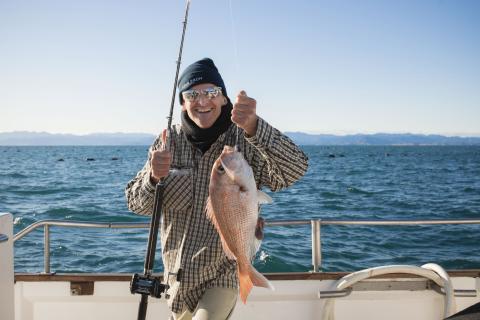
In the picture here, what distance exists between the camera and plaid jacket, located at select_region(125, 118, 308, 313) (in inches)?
108

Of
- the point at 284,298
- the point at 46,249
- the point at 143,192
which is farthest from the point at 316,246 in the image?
the point at 46,249

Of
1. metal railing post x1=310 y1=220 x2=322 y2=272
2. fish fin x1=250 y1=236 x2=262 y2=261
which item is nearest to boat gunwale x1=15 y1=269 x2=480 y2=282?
metal railing post x1=310 y1=220 x2=322 y2=272

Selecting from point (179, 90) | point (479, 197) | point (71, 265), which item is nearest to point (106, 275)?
point (179, 90)

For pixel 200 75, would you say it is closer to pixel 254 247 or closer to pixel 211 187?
pixel 211 187

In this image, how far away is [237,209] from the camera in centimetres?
244

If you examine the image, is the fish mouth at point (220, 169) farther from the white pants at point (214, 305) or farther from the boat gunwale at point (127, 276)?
the boat gunwale at point (127, 276)

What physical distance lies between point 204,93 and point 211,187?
729 millimetres

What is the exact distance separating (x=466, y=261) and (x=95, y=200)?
729 inches

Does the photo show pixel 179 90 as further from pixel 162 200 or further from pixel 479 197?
pixel 479 197

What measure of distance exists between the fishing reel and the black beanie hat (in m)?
1.30

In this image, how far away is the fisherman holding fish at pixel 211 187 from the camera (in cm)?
245

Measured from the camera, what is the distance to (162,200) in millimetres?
2771

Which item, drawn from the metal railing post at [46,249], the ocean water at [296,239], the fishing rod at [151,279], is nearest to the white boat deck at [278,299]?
the metal railing post at [46,249]

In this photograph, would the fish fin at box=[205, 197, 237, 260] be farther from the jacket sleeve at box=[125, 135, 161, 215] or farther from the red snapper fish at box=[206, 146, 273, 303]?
the jacket sleeve at box=[125, 135, 161, 215]
